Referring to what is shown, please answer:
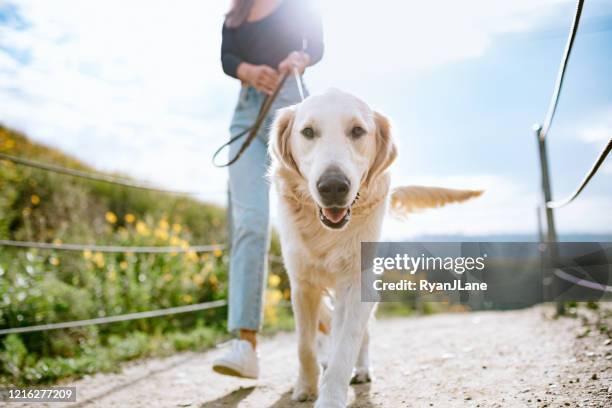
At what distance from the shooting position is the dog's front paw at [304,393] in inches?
93.8

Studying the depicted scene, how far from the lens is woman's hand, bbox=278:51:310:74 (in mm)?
2760

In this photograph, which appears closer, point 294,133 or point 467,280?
point 294,133

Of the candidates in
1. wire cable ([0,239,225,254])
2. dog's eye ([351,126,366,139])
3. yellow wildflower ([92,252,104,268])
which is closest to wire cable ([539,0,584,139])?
dog's eye ([351,126,366,139])

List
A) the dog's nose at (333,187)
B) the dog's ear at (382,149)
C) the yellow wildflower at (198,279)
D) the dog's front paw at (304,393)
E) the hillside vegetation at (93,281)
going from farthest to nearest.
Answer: the yellow wildflower at (198,279) → the hillside vegetation at (93,281) → the dog's front paw at (304,393) → the dog's ear at (382,149) → the dog's nose at (333,187)

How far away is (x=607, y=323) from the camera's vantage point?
356 centimetres

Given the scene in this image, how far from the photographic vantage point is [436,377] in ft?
8.81

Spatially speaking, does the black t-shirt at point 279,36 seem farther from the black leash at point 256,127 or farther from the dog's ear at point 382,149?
the dog's ear at point 382,149

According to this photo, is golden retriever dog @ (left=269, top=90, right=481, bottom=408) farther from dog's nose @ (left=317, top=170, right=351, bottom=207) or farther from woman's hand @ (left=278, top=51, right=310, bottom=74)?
woman's hand @ (left=278, top=51, right=310, bottom=74)

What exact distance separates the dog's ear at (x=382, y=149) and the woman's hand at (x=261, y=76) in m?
0.71

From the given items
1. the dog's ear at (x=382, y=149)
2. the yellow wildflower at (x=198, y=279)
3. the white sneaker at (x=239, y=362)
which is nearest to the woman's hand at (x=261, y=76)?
the dog's ear at (x=382, y=149)

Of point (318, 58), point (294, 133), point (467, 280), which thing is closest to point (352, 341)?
point (294, 133)

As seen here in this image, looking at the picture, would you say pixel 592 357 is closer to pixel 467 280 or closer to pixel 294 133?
pixel 467 280

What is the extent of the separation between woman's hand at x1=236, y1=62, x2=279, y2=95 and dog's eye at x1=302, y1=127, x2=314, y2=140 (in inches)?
28.6

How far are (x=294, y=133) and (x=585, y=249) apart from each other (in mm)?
2457
